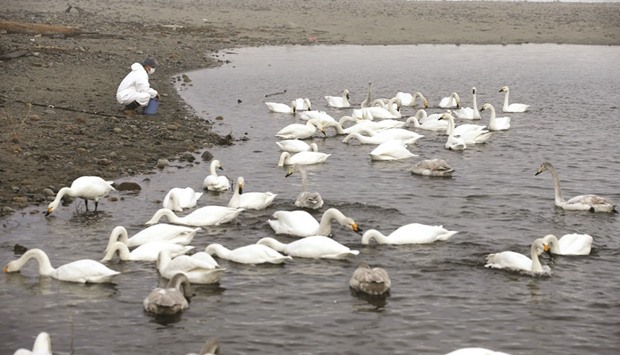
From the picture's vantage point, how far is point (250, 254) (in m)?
10.9

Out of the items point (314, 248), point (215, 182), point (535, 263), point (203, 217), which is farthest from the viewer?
point (215, 182)

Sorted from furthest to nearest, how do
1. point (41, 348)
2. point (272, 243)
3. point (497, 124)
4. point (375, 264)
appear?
point (497, 124) → point (272, 243) → point (375, 264) → point (41, 348)

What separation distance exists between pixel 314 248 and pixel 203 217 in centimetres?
195

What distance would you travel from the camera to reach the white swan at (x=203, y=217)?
12.4m

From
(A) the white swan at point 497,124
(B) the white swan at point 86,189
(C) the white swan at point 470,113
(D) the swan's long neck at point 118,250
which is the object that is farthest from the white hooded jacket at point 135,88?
(D) the swan's long neck at point 118,250

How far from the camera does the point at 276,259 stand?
35.8 ft

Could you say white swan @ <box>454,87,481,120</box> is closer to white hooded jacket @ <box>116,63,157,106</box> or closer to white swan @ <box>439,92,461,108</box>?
white swan @ <box>439,92,461,108</box>

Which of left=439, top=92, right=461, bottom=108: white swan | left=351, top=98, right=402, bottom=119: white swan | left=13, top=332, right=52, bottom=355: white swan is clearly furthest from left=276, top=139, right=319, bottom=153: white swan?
left=13, top=332, right=52, bottom=355: white swan

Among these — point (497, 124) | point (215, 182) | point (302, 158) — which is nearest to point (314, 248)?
point (215, 182)

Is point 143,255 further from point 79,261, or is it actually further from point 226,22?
point 226,22

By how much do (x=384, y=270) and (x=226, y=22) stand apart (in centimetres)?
3529

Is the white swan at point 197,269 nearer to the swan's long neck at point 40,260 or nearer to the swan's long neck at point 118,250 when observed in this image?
the swan's long neck at point 118,250

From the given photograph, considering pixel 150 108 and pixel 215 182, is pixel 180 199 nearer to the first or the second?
pixel 215 182

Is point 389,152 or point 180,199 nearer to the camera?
point 180,199
